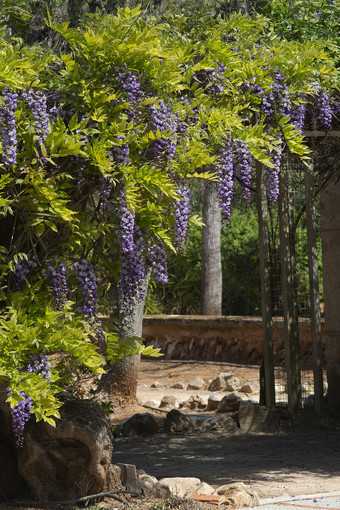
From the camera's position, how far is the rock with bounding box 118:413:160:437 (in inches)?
316

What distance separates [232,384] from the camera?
37.0 ft

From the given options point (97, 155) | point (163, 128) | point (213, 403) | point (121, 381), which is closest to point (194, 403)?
point (213, 403)

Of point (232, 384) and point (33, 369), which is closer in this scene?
point (33, 369)

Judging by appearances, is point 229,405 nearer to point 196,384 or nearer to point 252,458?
point 196,384

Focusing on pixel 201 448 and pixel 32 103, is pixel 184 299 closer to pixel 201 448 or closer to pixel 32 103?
pixel 201 448

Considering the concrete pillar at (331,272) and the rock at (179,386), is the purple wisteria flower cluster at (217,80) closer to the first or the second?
the concrete pillar at (331,272)

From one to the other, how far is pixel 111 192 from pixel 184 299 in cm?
1234

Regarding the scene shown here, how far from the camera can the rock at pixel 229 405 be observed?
31.0ft

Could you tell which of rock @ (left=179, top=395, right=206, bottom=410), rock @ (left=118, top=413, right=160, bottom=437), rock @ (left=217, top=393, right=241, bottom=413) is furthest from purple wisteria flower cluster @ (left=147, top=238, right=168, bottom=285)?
rock @ (left=179, top=395, right=206, bottom=410)

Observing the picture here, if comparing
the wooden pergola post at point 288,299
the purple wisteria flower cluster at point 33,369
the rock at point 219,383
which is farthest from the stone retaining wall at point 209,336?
the purple wisteria flower cluster at point 33,369

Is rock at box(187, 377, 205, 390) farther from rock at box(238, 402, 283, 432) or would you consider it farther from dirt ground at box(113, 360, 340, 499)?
dirt ground at box(113, 360, 340, 499)

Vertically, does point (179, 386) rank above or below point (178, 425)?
above

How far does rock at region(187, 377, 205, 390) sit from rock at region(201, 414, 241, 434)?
3.20 meters

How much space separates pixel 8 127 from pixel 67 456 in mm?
2174
